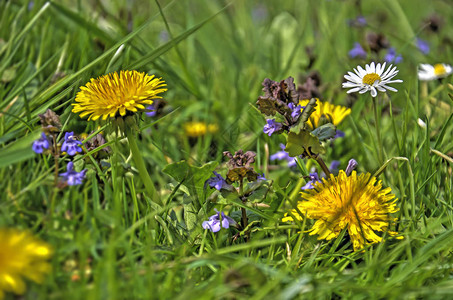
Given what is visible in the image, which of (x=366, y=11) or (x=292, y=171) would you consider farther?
(x=366, y=11)

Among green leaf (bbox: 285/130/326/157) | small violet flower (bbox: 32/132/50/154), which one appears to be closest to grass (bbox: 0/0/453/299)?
small violet flower (bbox: 32/132/50/154)

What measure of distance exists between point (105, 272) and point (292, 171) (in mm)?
1012

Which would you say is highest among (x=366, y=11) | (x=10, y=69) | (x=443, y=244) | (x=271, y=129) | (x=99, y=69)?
(x=366, y=11)

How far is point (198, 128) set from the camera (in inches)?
89.1

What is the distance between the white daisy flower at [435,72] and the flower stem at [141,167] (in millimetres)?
1258

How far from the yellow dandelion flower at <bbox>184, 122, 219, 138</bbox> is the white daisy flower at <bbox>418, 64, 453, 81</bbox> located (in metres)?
0.89

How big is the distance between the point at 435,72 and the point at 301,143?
1.02 meters

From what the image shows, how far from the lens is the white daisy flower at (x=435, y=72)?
216cm

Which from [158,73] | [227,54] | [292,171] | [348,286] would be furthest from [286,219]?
[227,54]

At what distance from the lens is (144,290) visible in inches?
42.4

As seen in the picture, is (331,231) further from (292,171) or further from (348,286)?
(292,171)

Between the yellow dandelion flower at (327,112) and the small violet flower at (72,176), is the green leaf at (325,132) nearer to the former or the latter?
the yellow dandelion flower at (327,112)

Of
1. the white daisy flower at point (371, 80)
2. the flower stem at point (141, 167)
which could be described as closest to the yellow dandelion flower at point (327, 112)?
the white daisy flower at point (371, 80)

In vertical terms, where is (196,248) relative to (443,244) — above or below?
above
